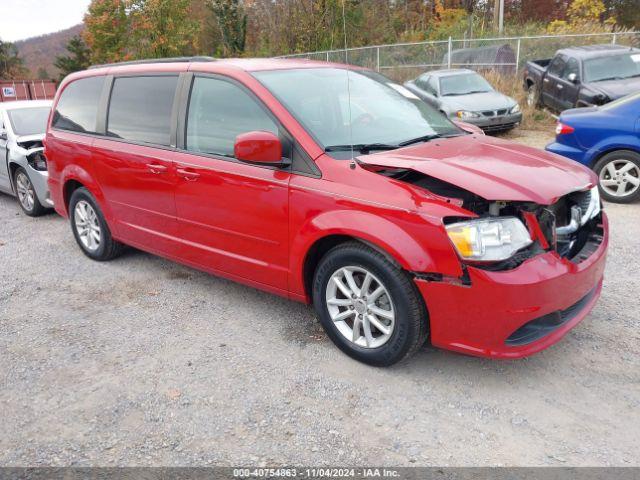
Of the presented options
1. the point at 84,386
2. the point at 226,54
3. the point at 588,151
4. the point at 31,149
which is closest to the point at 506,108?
the point at 588,151

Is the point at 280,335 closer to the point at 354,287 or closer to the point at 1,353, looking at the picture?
the point at 354,287

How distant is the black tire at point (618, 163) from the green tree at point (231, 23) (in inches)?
1117

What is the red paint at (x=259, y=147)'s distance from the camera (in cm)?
334

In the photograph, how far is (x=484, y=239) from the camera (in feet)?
9.27

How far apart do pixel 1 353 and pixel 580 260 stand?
12.4 ft

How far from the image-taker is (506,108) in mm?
11938

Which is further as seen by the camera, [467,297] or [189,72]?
[189,72]

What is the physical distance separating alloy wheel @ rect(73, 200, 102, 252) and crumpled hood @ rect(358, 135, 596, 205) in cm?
323

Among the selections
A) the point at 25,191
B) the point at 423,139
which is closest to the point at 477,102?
the point at 423,139

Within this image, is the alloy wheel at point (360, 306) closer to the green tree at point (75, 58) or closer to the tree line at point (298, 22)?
the tree line at point (298, 22)

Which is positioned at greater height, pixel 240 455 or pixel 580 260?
pixel 580 260

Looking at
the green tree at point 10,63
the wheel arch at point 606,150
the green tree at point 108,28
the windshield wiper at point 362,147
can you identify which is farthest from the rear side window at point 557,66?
the green tree at point 10,63

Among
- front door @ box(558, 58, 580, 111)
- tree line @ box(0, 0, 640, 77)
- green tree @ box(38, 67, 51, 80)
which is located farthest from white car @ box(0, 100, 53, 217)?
green tree @ box(38, 67, 51, 80)

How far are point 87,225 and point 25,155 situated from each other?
2420 millimetres
